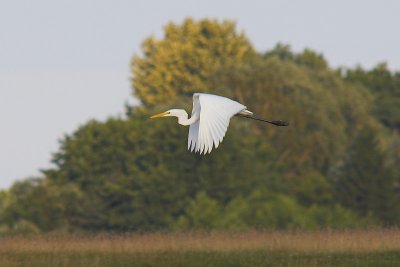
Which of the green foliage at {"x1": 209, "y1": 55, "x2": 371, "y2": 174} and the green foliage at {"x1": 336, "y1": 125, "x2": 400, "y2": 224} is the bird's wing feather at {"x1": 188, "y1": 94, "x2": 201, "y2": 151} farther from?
the green foliage at {"x1": 209, "y1": 55, "x2": 371, "y2": 174}

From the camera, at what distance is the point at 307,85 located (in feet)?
240

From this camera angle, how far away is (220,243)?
2622 cm

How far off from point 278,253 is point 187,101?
43675 mm

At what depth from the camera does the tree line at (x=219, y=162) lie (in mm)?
56344

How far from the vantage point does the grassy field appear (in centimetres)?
2289

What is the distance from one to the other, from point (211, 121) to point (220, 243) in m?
9.44

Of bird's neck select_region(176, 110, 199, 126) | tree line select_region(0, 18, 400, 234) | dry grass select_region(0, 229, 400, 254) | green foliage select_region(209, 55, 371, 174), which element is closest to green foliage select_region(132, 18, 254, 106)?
tree line select_region(0, 18, 400, 234)

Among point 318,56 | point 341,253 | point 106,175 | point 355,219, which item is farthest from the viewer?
point 318,56

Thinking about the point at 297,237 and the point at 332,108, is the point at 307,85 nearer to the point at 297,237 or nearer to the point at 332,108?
the point at 332,108

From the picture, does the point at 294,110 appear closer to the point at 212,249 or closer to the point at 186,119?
the point at 212,249

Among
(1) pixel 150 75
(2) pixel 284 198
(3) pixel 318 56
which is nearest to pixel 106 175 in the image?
(2) pixel 284 198

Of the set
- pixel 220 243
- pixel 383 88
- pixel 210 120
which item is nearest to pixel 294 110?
pixel 383 88

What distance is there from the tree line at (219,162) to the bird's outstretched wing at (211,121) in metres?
28.9

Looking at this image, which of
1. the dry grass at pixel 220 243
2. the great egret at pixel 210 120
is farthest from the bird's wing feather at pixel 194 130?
the dry grass at pixel 220 243
